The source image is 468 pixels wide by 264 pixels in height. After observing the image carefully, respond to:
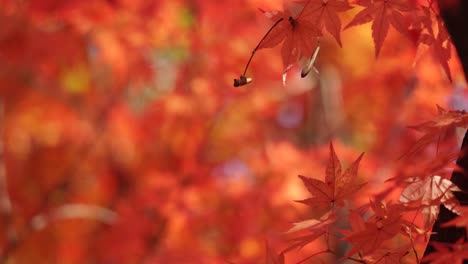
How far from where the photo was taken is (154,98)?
5301 mm

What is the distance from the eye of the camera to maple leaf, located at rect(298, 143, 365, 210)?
54.5 inches

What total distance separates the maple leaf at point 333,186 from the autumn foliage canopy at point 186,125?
4.17 feet

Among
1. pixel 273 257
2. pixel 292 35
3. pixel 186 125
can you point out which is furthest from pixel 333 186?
pixel 186 125

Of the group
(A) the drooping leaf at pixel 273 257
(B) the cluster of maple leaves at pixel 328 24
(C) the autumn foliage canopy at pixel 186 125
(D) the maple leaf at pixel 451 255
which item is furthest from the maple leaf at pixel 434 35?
(C) the autumn foliage canopy at pixel 186 125

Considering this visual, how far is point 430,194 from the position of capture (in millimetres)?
1386

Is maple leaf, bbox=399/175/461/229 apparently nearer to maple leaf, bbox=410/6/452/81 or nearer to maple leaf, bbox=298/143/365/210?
maple leaf, bbox=298/143/365/210

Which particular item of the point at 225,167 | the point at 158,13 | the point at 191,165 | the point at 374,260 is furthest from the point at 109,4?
the point at 374,260

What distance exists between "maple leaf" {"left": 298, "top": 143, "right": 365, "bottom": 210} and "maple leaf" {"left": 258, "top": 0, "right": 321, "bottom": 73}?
0.81 feet

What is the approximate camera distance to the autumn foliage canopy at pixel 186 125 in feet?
13.1

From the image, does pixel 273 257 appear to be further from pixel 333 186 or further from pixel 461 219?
pixel 461 219

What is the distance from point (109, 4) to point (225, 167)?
1.64m

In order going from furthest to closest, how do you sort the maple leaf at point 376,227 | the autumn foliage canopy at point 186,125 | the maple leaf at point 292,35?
1. the autumn foliage canopy at point 186,125
2. the maple leaf at point 292,35
3. the maple leaf at point 376,227

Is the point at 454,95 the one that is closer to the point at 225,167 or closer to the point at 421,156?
the point at 421,156

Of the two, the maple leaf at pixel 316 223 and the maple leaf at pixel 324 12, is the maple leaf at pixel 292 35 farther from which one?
the maple leaf at pixel 316 223
